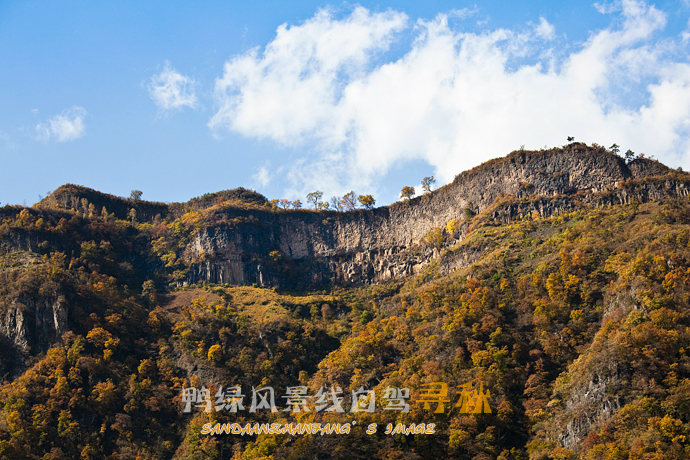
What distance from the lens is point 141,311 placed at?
93625 millimetres

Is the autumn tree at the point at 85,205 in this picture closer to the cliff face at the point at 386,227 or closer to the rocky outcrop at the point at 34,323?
the cliff face at the point at 386,227

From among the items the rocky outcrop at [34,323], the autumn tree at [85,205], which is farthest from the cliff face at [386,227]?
the rocky outcrop at [34,323]

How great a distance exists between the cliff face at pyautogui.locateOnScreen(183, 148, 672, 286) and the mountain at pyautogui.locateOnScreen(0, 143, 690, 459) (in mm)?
331

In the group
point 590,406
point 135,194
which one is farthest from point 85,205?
point 590,406

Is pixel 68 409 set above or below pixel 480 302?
below

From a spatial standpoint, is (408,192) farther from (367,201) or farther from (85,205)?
(85,205)

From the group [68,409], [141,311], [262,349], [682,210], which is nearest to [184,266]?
[141,311]

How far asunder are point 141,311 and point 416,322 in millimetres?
39134

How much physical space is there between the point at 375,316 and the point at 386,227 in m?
25.7

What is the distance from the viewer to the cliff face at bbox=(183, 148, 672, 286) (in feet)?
326

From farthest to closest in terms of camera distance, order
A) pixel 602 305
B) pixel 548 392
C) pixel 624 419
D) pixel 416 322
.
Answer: pixel 416 322, pixel 602 305, pixel 548 392, pixel 624 419

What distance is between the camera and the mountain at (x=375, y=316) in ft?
Answer: 198

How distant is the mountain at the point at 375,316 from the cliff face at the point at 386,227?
33cm

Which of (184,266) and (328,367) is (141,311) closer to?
(184,266)
